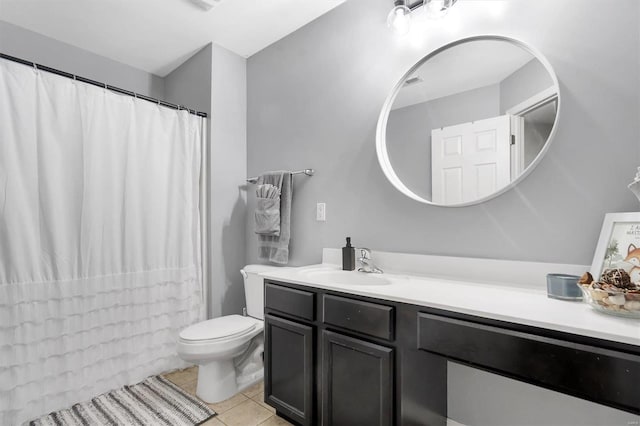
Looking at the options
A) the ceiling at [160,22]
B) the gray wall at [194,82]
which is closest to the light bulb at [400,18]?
the ceiling at [160,22]

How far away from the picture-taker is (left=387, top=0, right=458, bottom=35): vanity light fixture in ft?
4.77

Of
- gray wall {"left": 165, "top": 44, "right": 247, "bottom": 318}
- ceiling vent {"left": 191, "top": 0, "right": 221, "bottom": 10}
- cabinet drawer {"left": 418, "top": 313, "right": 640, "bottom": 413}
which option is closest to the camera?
cabinet drawer {"left": 418, "top": 313, "right": 640, "bottom": 413}

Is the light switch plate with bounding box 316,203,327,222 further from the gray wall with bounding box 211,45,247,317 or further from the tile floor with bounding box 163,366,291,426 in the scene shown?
the tile floor with bounding box 163,366,291,426

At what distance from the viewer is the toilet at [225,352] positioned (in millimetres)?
1674

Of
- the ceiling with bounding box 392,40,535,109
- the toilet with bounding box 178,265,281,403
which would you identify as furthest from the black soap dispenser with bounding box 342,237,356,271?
the ceiling with bounding box 392,40,535,109

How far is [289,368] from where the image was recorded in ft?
4.77

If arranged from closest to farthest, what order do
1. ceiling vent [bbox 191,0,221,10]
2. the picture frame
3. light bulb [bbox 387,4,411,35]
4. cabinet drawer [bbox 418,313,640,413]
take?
cabinet drawer [bbox 418,313,640,413] < the picture frame < light bulb [bbox 387,4,411,35] < ceiling vent [bbox 191,0,221,10]

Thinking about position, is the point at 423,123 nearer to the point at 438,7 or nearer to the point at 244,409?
the point at 438,7

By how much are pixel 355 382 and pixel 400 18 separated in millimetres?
1748

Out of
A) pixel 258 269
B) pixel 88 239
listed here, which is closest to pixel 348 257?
pixel 258 269

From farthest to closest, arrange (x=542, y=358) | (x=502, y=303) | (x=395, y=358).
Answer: (x=395, y=358), (x=502, y=303), (x=542, y=358)

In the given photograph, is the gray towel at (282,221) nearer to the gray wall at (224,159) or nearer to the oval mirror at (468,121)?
the gray wall at (224,159)

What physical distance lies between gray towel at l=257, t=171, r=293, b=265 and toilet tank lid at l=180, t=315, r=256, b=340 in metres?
0.47

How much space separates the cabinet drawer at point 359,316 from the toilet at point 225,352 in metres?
0.76
